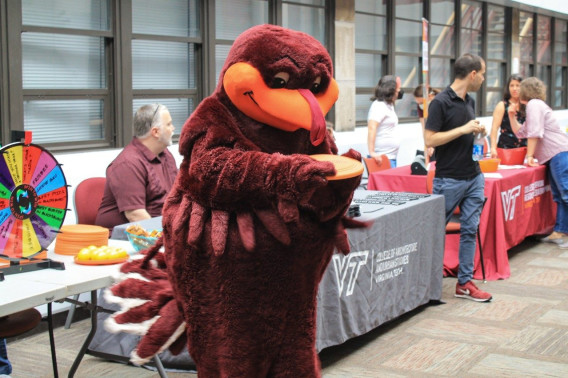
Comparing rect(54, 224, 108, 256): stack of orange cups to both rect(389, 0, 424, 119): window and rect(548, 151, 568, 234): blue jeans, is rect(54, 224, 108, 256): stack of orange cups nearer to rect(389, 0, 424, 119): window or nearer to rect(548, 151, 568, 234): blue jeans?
rect(548, 151, 568, 234): blue jeans

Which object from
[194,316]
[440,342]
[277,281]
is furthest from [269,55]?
[440,342]

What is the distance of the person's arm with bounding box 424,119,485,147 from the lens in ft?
17.5

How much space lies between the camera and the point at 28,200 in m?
3.14

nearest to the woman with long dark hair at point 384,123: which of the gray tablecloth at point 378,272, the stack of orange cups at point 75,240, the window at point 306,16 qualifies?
the window at point 306,16

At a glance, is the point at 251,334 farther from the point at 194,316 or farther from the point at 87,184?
the point at 87,184

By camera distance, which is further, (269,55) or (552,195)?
(552,195)

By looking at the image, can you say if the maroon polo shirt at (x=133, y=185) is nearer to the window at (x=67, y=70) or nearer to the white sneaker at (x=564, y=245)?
the window at (x=67, y=70)

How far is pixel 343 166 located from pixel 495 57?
15.2 m

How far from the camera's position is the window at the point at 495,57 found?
15820mm

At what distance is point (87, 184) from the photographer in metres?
4.95

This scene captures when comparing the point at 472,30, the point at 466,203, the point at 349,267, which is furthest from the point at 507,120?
the point at 472,30

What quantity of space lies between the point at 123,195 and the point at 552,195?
493cm

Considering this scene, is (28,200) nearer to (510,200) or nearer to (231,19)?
(510,200)

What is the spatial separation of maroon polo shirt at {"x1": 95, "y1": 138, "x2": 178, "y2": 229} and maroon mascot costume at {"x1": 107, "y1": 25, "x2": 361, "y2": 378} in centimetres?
242
